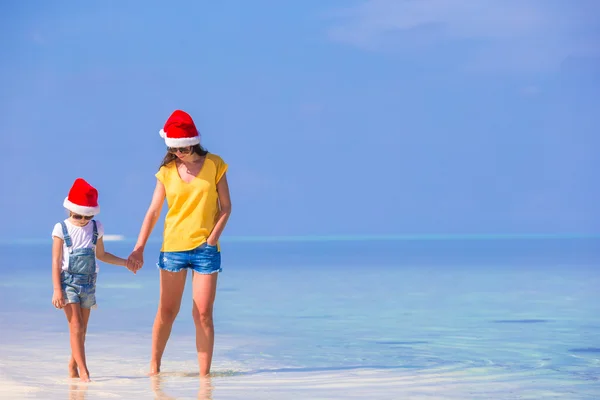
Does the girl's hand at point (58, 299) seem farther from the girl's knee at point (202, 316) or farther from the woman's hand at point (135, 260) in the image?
the girl's knee at point (202, 316)

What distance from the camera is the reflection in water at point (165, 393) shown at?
15.6ft

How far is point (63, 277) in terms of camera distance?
5055 millimetres

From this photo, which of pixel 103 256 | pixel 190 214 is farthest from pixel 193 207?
pixel 103 256

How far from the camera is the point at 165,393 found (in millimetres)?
4859

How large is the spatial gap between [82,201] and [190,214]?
0.54 meters

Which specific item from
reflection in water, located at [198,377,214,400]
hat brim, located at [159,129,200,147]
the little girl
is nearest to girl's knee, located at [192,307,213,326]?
reflection in water, located at [198,377,214,400]

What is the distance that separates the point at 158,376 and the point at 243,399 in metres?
0.93

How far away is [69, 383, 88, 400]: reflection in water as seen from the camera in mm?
4641

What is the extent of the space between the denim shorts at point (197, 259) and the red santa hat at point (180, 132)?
0.53 m

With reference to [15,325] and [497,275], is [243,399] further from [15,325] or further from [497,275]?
[497,275]

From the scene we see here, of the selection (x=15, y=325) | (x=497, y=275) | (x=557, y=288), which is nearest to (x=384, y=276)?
(x=497, y=275)

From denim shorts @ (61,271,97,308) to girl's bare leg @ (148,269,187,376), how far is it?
1.27 feet

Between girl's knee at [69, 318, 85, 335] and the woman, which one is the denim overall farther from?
the woman

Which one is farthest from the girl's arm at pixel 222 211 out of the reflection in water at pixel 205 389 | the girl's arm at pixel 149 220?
the reflection in water at pixel 205 389
